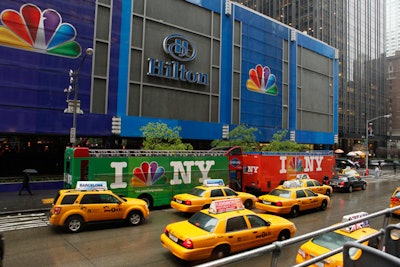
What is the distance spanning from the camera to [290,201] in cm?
1492

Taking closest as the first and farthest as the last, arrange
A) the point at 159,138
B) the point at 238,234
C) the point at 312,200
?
1. the point at 238,234
2. the point at 312,200
3. the point at 159,138

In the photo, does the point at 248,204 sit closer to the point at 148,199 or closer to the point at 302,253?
the point at 148,199

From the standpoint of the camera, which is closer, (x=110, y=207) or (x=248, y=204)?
(x=110, y=207)

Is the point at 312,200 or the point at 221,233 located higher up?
the point at 221,233

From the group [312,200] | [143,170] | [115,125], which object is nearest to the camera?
[312,200]

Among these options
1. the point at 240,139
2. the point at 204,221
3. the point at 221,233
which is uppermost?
the point at 240,139

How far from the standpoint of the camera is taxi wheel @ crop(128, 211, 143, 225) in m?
13.1

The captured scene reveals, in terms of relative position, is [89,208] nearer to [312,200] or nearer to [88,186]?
[88,186]

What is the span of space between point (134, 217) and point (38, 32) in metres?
18.2

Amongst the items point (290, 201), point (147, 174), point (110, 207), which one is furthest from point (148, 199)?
point (290, 201)

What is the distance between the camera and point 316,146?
5416cm

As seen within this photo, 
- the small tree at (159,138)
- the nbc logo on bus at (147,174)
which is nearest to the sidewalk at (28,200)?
the nbc logo on bus at (147,174)

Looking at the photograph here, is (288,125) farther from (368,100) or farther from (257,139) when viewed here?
(368,100)

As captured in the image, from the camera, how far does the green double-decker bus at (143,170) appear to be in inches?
587
